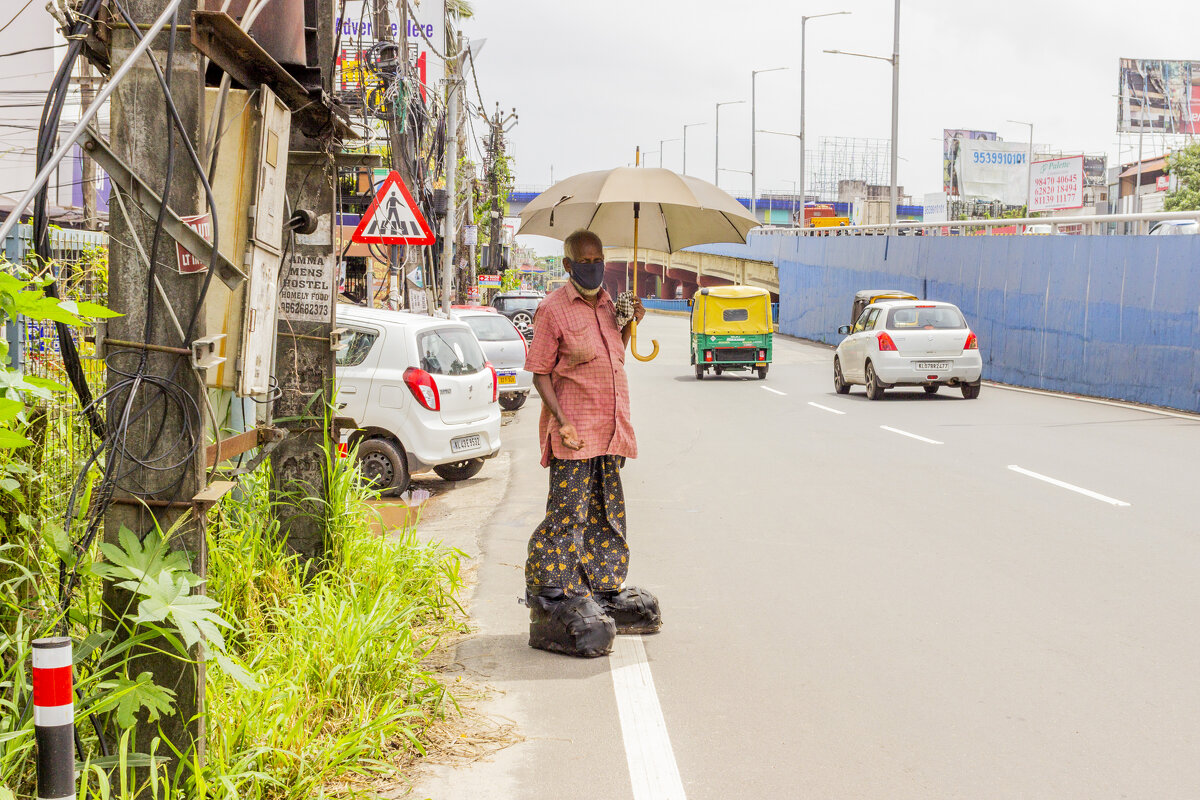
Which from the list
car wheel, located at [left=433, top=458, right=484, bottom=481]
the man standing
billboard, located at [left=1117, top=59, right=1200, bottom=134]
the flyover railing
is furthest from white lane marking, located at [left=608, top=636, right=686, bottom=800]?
billboard, located at [left=1117, top=59, right=1200, bottom=134]

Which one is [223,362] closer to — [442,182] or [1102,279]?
[1102,279]

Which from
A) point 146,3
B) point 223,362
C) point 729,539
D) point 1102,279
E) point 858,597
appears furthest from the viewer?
point 1102,279

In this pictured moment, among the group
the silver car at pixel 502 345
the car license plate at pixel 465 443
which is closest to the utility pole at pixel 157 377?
the car license plate at pixel 465 443

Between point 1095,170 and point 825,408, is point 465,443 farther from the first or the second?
point 1095,170

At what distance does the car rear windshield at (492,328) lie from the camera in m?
19.8

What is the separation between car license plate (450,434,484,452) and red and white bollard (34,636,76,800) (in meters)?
8.87

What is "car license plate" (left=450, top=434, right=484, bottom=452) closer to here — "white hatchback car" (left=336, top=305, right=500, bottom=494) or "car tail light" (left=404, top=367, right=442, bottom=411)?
"white hatchback car" (left=336, top=305, right=500, bottom=494)

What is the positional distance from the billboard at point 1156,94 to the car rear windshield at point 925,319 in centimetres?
5430

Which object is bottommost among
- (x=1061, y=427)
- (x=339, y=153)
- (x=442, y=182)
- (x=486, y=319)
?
(x=1061, y=427)

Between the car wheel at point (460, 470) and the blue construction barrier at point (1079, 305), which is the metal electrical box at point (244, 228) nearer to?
the car wheel at point (460, 470)

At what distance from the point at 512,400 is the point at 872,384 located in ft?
20.8

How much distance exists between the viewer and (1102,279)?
74.0 ft

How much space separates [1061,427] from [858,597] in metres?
10.5

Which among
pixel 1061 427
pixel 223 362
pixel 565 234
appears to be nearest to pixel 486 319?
pixel 1061 427
